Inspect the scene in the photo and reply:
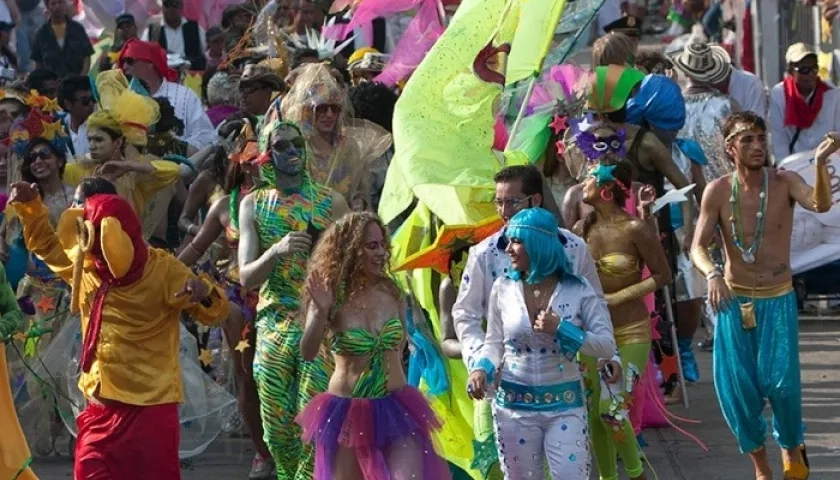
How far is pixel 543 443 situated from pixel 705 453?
349 centimetres

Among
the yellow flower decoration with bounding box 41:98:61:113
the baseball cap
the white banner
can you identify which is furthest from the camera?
the baseball cap

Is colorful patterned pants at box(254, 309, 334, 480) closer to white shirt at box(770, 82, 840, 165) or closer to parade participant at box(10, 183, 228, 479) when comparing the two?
parade participant at box(10, 183, 228, 479)

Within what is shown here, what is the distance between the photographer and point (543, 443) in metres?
8.39

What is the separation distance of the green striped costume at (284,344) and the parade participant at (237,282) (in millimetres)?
754

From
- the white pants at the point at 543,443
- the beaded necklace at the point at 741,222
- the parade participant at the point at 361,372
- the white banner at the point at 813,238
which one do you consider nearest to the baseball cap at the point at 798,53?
the white banner at the point at 813,238

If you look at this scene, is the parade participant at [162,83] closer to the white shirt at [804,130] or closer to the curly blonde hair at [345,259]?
the white shirt at [804,130]

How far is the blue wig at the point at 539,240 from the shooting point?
831cm

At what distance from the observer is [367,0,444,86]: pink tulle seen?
42.8 ft

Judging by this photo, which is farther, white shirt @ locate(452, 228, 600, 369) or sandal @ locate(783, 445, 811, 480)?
sandal @ locate(783, 445, 811, 480)

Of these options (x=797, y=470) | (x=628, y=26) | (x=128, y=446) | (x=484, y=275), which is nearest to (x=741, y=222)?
(x=797, y=470)

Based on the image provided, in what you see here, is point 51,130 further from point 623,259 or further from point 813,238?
point 813,238

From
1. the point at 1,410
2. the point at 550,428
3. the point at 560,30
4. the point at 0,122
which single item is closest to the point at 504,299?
the point at 550,428

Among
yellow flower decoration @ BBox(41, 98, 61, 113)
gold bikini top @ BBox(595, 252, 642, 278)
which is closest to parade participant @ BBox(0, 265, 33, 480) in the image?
gold bikini top @ BBox(595, 252, 642, 278)

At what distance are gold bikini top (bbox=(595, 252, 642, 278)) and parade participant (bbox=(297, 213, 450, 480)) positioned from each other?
1.76 m
